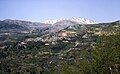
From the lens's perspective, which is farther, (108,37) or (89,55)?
(89,55)

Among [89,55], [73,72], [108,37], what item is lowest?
[73,72]

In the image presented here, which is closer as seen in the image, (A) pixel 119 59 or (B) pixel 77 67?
(A) pixel 119 59

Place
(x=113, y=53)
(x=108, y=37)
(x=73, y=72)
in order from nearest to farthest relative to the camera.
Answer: (x=113, y=53) < (x=108, y=37) < (x=73, y=72)

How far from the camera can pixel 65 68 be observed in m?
84.5

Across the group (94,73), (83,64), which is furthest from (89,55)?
(94,73)

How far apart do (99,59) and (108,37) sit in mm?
7013

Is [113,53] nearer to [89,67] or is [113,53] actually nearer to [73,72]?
[89,67]

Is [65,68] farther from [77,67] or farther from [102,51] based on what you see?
[102,51]

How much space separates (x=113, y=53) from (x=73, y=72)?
59.8ft

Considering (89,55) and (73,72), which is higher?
(89,55)

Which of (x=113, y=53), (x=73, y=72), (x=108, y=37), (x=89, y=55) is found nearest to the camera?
(x=113, y=53)

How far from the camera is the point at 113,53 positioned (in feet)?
214

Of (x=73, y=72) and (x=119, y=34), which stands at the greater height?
(x=119, y=34)

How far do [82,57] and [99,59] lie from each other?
12651mm
